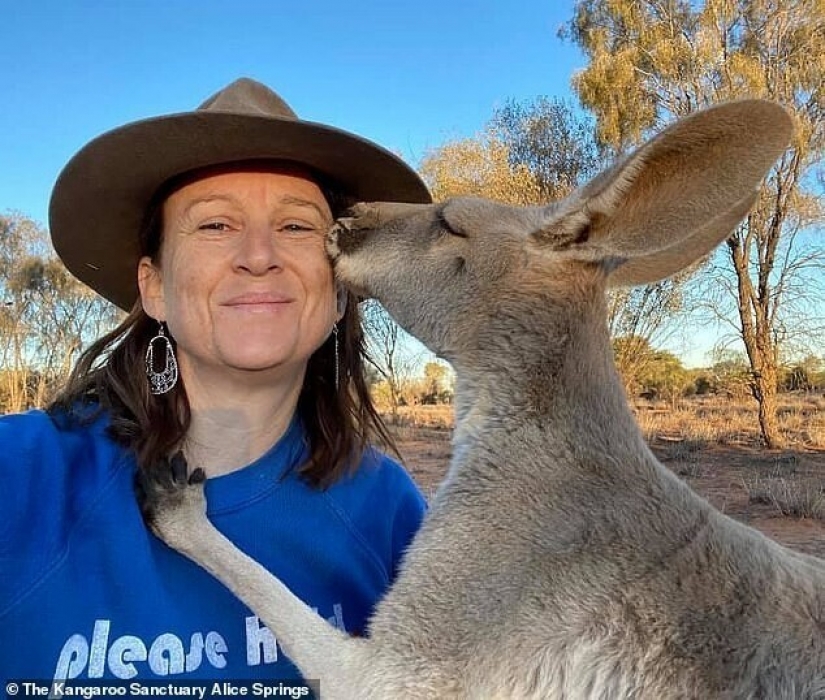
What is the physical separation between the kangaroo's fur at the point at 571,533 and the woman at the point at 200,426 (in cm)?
15

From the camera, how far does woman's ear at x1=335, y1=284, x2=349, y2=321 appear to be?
9.34ft

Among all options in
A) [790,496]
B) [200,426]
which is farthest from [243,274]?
[790,496]

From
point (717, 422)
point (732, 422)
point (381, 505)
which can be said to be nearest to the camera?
point (381, 505)

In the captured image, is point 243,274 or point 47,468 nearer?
point 47,468

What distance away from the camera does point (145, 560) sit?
2.32 m

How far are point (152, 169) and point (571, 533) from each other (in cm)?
160

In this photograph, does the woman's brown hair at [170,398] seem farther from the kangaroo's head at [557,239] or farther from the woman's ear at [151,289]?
the kangaroo's head at [557,239]

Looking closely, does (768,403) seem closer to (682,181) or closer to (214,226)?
(682,181)

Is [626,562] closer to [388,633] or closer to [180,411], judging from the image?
[388,633]

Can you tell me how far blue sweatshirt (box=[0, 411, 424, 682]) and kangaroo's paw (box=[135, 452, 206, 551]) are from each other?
0.04 m

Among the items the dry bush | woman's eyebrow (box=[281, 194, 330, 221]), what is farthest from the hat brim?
the dry bush

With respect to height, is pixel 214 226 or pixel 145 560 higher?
pixel 214 226

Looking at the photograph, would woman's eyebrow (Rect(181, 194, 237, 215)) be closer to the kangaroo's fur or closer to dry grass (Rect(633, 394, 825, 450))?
the kangaroo's fur

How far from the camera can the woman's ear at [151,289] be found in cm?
272
